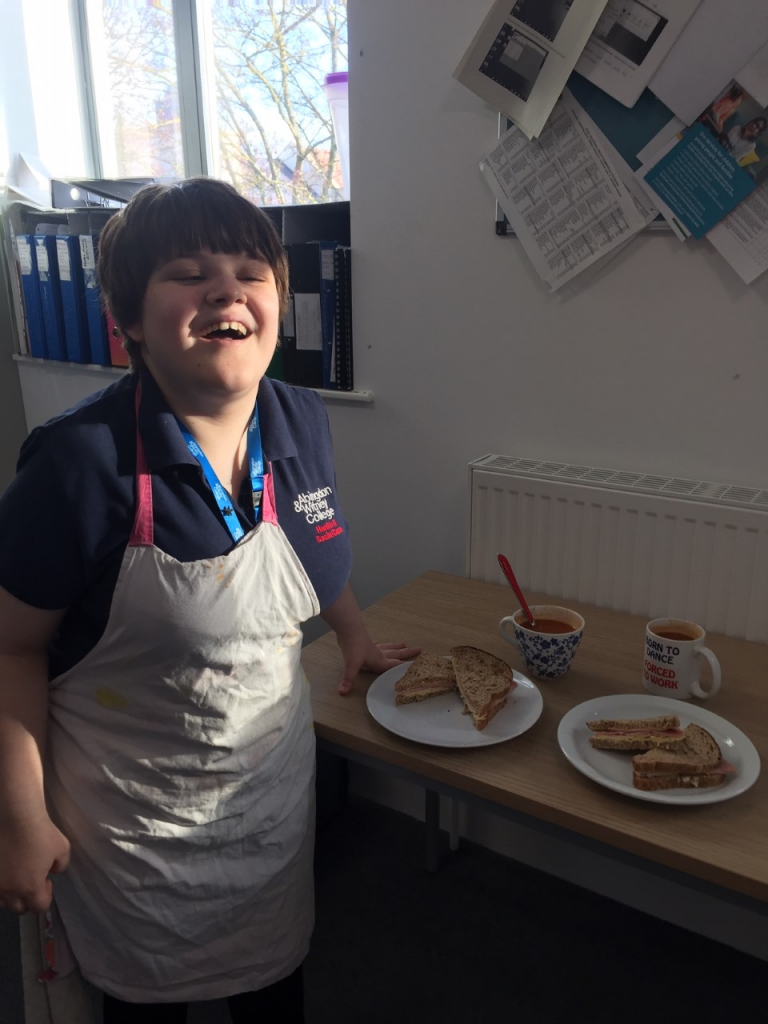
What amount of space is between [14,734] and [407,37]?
1.46m

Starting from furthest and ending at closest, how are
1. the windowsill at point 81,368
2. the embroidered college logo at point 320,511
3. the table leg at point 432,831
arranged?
the windowsill at point 81,368
the table leg at point 432,831
the embroidered college logo at point 320,511

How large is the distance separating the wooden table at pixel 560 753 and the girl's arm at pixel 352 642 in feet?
0.08

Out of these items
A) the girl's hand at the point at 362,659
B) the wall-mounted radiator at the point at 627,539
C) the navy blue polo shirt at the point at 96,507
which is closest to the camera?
the navy blue polo shirt at the point at 96,507

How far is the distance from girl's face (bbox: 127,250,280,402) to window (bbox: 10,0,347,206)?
1.44 m

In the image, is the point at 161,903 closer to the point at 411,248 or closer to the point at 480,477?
the point at 480,477

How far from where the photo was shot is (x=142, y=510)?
0.91 metres

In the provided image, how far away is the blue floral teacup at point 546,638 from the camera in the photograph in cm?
118

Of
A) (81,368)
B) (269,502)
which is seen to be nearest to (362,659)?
(269,502)

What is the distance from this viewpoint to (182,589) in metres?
0.91

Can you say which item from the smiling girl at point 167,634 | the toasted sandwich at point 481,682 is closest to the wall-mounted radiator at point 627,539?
the toasted sandwich at point 481,682

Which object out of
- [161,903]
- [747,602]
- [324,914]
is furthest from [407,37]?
[324,914]

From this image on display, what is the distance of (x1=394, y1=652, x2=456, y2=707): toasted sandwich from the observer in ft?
3.81

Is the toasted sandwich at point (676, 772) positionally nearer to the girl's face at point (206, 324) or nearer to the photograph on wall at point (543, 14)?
the girl's face at point (206, 324)

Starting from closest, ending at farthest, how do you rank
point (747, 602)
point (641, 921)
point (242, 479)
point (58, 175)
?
point (242, 479) → point (747, 602) → point (641, 921) → point (58, 175)
